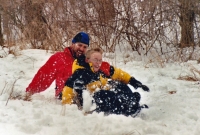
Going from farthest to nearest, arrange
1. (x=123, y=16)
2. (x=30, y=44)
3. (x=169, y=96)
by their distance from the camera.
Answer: (x=30, y=44) → (x=123, y=16) → (x=169, y=96)

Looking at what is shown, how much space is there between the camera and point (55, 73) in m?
4.33

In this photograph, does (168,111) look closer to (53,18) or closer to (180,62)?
(180,62)

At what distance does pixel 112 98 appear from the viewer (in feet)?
11.5

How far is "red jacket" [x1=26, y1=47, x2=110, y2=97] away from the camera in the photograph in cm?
418

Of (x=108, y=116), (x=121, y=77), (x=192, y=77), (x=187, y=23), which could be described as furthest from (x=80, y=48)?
(x=187, y=23)

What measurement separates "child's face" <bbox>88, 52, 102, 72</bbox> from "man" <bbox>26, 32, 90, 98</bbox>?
0.42 meters

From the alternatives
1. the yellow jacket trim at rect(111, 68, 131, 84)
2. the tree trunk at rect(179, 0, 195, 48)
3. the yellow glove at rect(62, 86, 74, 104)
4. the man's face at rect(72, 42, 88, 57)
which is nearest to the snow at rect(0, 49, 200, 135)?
the yellow glove at rect(62, 86, 74, 104)

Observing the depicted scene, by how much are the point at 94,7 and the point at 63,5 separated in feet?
2.40

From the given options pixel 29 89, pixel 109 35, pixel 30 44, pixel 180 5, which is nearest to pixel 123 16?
pixel 109 35

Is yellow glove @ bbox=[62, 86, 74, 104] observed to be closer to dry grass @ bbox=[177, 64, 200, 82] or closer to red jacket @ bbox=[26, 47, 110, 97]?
red jacket @ bbox=[26, 47, 110, 97]

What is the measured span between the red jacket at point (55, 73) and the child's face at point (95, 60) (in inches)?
18.8

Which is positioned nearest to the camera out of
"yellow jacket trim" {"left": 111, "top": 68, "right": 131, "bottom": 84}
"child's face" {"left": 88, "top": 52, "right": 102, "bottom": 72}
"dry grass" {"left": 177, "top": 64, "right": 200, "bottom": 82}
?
"child's face" {"left": 88, "top": 52, "right": 102, "bottom": 72}

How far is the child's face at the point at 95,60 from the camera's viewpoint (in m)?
3.71

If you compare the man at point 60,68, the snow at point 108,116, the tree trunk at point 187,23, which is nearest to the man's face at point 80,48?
the man at point 60,68
